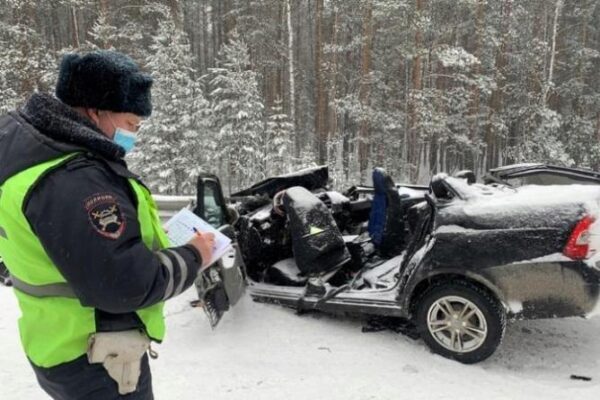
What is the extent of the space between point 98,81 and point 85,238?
1.81 ft

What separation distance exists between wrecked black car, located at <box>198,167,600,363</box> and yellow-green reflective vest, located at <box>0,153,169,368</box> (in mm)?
2621

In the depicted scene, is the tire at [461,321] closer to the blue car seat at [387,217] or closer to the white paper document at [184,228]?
the blue car seat at [387,217]

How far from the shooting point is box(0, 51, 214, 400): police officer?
1.41m

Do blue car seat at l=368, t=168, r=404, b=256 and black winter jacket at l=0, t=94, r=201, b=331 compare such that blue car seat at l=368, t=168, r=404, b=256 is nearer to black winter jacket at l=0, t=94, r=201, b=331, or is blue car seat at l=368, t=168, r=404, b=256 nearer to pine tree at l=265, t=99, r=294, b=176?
black winter jacket at l=0, t=94, r=201, b=331

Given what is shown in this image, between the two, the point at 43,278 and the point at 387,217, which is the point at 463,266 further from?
the point at 43,278

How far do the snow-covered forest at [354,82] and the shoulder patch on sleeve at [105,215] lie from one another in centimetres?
1639

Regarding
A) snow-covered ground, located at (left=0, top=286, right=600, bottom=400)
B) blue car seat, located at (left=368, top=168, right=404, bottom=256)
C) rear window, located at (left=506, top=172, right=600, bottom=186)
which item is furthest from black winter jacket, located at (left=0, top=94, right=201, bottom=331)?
rear window, located at (left=506, top=172, right=600, bottom=186)

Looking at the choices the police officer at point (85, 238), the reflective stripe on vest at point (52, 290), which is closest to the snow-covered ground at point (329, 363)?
the police officer at point (85, 238)

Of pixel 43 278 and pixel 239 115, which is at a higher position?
pixel 43 278

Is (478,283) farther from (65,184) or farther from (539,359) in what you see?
(65,184)

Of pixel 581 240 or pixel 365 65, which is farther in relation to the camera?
pixel 365 65

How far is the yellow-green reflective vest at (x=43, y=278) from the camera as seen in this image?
1.46 m

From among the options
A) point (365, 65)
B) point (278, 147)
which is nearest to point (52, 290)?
point (278, 147)

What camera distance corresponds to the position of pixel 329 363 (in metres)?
3.58
